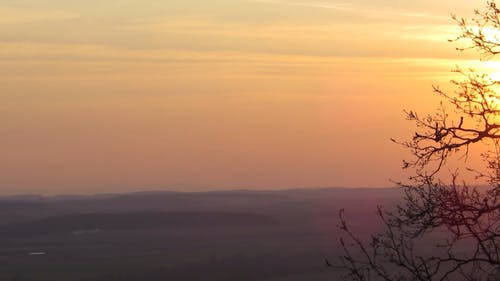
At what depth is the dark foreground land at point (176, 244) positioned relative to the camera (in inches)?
4097

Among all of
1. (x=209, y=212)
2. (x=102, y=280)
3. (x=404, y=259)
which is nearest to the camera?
(x=404, y=259)

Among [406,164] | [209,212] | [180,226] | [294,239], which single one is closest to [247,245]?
[294,239]

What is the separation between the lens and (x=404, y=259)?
38.6 ft

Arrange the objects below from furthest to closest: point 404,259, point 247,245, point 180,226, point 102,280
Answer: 1. point 180,226
2. point 247,245
3. point 102,280
4. point 404,259

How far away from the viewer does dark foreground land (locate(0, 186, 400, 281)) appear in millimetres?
104062

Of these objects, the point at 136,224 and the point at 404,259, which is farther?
the point at 136,224

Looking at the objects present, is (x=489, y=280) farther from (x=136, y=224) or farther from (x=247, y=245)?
(x=136, y=224)

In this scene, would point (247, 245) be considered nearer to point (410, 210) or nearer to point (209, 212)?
point (209, 212)

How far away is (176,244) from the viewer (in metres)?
143

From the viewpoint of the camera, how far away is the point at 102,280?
99.0m

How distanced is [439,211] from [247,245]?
120292 millimetres

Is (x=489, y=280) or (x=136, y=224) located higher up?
(x=136, y=224)

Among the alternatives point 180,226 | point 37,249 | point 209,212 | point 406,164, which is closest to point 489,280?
point 406,164

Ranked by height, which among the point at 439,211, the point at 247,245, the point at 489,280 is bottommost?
the point at 489,280
